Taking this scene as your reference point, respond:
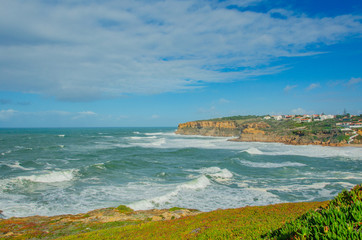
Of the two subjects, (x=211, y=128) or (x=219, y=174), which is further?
(x=211, y=128)

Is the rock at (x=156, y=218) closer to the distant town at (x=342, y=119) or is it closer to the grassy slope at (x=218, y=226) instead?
the grassy slope at (x=218, y=226)

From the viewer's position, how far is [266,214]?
12414 millimetres

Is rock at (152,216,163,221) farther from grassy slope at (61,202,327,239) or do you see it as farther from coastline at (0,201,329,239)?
grassy slope at (61,202,327,239)

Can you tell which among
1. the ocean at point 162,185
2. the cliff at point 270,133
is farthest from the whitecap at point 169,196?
the cliff at point 270,133

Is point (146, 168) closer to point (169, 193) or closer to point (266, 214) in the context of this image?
point (169, 193)

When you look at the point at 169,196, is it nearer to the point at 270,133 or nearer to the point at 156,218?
the point at 156,218

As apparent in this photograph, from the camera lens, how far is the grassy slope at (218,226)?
887 cm

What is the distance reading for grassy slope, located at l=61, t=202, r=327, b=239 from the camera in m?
8.87

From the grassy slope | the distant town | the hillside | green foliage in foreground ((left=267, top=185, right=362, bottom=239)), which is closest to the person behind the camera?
green foliage in foreground ((left=267, top=185, right=362, bottom=239))

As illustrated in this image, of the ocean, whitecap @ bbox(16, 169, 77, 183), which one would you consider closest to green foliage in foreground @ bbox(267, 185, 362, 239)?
the ocean

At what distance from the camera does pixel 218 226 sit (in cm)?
1035

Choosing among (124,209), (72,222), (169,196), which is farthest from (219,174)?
(72,222)

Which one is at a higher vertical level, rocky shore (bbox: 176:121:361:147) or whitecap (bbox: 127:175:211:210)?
rocky shore (bbox: 176:121:361:147)

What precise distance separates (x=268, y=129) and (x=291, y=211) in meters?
81.1
